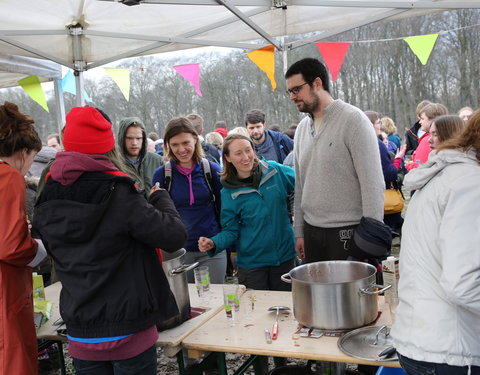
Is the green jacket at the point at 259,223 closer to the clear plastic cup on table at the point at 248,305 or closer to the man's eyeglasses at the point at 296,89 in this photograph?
the clear plastic cup on table at the point at 248,305

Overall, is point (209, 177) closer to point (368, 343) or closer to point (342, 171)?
point (342, 171)

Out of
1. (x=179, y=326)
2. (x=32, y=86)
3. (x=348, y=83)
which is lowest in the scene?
(x=179, y=326)

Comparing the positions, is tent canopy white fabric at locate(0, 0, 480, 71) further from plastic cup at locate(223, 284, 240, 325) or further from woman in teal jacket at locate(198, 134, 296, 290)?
plastic cup at locate(223, 284, 240, 325)

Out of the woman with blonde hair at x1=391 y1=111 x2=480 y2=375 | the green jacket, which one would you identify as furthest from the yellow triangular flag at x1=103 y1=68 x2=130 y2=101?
the woman with blonde hair at x1=391 y1=111 x2=480 y2=375

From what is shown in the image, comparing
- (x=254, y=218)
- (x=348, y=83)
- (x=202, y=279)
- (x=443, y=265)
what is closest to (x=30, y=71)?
(x=254, y=218)

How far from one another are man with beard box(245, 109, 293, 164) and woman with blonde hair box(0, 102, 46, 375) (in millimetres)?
2959

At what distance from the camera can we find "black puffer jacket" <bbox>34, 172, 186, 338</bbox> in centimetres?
161

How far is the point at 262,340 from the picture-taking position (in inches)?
72.9

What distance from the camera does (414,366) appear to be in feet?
4.42

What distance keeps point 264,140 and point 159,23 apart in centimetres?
160

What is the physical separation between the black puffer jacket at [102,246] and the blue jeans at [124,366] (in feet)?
0.45

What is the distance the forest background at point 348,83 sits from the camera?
523 inches

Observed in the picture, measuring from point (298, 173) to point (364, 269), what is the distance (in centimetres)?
85

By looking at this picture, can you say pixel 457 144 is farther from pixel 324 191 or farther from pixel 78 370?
pixel 78 370
